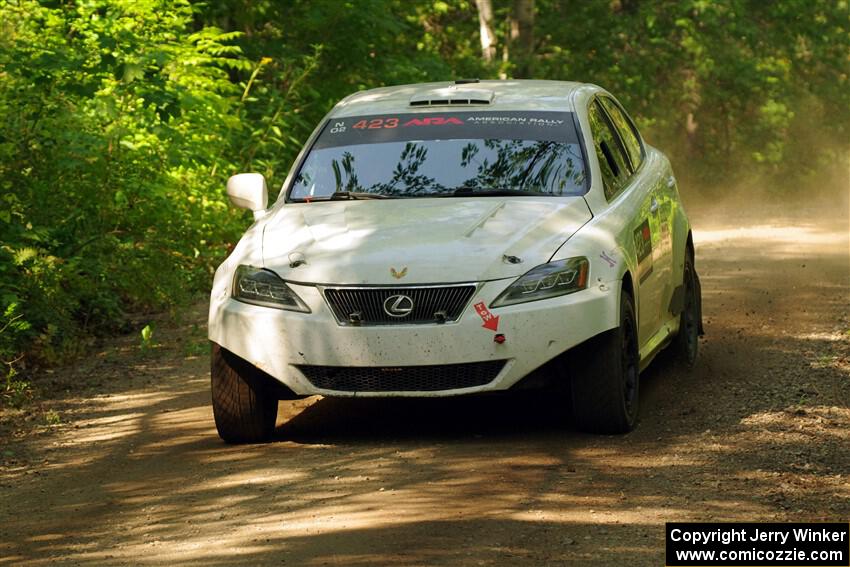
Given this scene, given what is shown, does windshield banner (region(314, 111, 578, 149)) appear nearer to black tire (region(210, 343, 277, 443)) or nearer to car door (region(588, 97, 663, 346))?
car door (region(588, 97, 663, 346))

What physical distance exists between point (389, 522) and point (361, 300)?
150cm

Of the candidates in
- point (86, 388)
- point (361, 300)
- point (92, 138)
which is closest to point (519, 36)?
point (92, 138)

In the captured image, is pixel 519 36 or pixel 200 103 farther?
pixel 519 36

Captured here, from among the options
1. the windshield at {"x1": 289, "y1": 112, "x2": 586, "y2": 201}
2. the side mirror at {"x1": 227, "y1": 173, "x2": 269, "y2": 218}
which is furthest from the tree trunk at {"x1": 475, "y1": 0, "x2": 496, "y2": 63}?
the side mirror at {"x1": 227, "y1": 173, "x2": 269, "y2": 218}

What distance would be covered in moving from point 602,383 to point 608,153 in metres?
1.89

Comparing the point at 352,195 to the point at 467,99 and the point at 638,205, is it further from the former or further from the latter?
the point at 638,205

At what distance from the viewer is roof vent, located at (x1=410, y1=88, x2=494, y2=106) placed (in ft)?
29.9

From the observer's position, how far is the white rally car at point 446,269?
7.39 metres

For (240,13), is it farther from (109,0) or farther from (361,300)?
(361,300)

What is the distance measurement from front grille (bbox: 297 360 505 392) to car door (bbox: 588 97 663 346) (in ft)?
3.59

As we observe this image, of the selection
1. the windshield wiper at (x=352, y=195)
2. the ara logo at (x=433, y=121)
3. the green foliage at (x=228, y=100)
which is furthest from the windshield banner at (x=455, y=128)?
the green foliage at (x=228, y=100)

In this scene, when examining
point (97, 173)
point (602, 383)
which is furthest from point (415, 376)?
point (97, 173)

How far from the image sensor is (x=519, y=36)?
29.6 meters

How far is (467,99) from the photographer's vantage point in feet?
29.9
